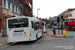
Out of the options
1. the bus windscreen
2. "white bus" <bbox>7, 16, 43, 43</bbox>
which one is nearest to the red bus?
"white bus" <bbox>7, 16, 43, 43</bbox>

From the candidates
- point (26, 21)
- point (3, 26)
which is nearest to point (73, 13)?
point (3, 26)

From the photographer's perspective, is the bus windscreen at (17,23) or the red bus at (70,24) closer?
the bus windscreen at (17,23)

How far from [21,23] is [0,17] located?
31.6ft

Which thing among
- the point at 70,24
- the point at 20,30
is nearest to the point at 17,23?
the point at 20,30

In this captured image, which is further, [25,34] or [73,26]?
[73,26]

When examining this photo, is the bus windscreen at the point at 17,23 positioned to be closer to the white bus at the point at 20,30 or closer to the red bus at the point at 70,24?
the white bus at the point at 20,30

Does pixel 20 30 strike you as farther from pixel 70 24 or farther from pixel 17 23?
pixel 70 24

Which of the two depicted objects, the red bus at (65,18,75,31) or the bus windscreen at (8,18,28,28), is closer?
the bus windscreen at (8,18,28,28)

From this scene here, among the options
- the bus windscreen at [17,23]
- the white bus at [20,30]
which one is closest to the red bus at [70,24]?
the white bus at [20,30]

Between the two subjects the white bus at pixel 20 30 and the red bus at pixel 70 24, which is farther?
the red bus at pixel 70 24

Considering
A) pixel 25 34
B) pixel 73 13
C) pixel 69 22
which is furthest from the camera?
pixel 73 13

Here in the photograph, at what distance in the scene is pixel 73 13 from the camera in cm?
6588

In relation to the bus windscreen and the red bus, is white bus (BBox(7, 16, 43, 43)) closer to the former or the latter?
the bus windscreen

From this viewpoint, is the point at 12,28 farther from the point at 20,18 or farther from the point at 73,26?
the point at 73,26
